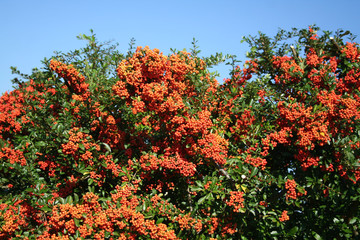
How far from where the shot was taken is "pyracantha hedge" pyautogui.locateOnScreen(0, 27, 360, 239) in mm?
5789

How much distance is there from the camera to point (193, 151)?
6195 mm

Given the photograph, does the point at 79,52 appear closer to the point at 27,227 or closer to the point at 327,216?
the point at 27,227

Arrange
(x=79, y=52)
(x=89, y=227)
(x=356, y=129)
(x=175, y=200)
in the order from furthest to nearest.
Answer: (x=79, y=52) < (x=175, y=200) < (x=356, y=129) < (x=89, y=227)

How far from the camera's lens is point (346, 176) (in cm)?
599

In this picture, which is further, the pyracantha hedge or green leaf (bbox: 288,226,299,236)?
green leaf (bbox: 288,226,299,236)

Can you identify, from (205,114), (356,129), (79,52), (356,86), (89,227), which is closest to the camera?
(89,227)

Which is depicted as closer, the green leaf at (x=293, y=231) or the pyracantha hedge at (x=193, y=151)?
the pyracantha hedge at (x=193, y=151)

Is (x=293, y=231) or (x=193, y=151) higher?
(x=193, y=151)

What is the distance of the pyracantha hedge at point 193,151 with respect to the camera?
228 inches

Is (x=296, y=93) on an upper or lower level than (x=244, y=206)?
upper

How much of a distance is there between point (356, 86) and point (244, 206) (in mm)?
3881

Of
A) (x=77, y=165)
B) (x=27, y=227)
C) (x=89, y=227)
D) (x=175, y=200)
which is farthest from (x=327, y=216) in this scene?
(x=27, y=227)

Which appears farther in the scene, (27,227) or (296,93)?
(296,93)

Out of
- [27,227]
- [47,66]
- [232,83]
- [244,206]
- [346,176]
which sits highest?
[232,83]
